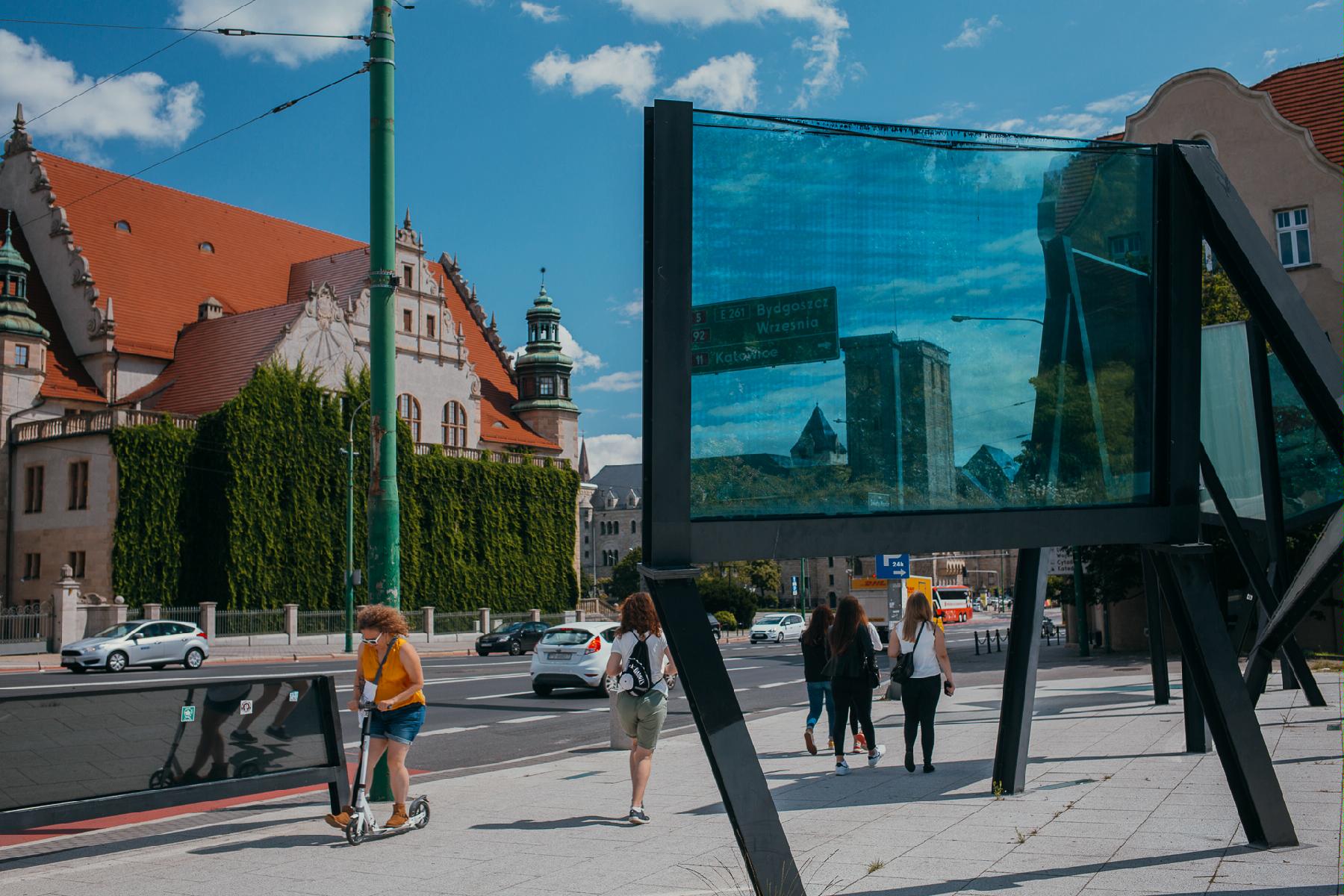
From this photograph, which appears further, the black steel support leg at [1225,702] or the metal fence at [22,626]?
the metal fence at [22,626]

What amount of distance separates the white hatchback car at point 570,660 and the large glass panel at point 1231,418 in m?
10.9

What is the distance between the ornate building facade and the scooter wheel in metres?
39.2

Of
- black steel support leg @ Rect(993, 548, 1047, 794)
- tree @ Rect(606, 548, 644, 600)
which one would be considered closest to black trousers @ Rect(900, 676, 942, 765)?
black steel support leg @ Rect(993, 548, 1047, 794)

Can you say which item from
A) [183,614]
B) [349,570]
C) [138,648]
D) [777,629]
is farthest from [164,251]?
[777,629]

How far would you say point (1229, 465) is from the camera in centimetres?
1614

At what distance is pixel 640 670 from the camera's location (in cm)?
837

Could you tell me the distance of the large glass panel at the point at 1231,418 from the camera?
582 inches

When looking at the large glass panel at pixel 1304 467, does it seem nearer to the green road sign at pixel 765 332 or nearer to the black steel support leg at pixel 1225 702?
the black steel support leg at pixel 1225 702

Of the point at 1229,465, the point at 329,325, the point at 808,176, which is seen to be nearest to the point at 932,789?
the point at 808,176

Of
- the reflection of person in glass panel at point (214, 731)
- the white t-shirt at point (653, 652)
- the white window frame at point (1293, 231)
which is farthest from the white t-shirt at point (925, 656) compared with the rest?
the white window frame at point (1293, 231)

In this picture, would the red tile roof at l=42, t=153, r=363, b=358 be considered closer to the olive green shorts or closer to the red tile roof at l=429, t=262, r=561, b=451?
the red tile roof at l=429, t=262, r=561, b=451

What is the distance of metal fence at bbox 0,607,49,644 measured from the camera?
37531 millimetres

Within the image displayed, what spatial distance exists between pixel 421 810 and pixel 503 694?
14.2 meters

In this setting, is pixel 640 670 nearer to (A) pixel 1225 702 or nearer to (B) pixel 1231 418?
(A) pixel 1225 702
